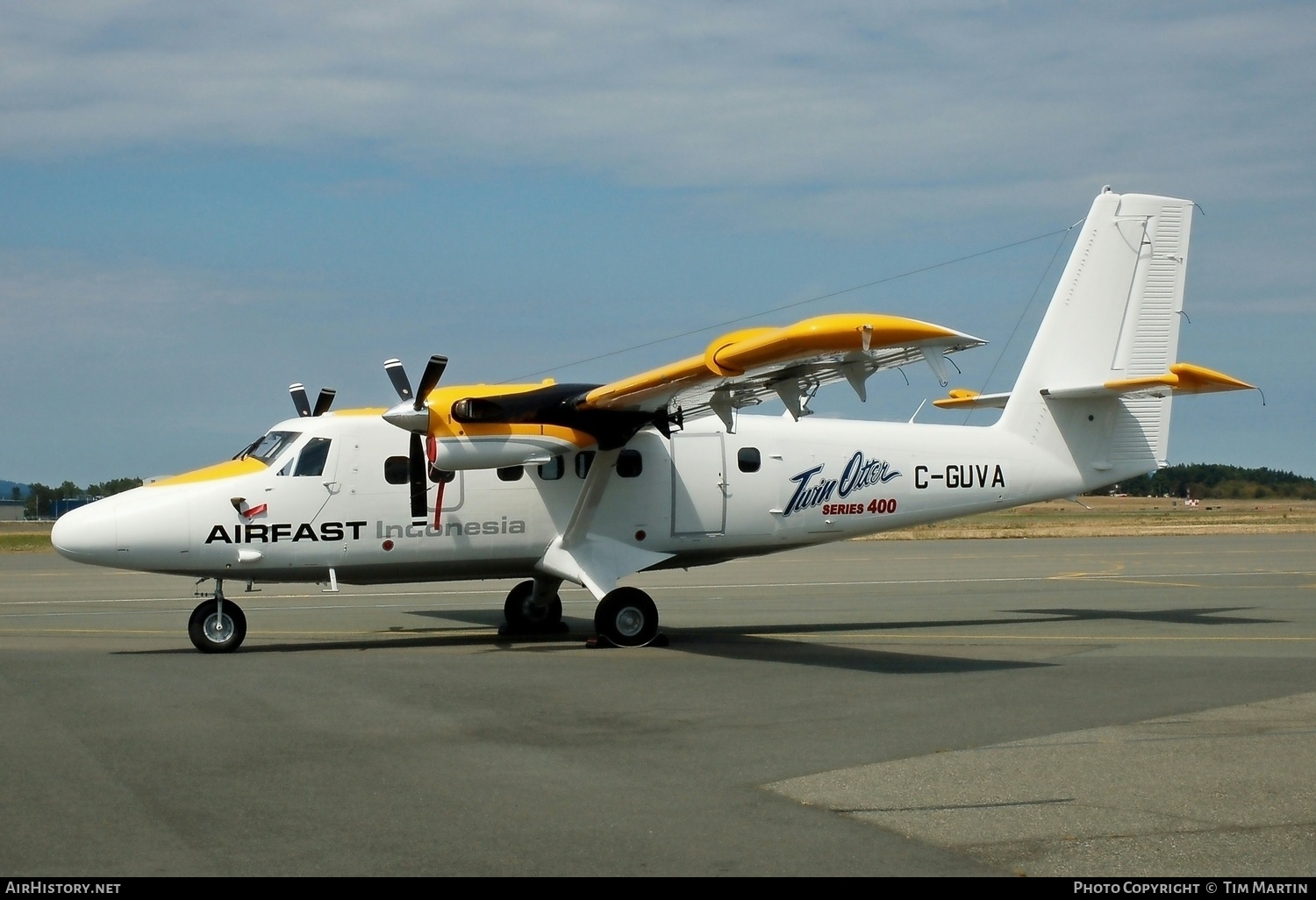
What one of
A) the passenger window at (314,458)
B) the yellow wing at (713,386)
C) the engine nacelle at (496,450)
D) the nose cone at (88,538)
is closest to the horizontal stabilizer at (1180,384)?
the yellow wing at (713,386)

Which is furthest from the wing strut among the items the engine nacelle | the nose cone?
the nose cone

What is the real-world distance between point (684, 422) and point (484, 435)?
3.40m

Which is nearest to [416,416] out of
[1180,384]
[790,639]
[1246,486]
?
[790,639]

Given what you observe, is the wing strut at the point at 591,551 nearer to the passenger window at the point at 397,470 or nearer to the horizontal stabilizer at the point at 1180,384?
the passenger window at the point at 397,470

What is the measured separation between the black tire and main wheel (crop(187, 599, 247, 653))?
3.97 metres

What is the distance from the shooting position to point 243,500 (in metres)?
15.5

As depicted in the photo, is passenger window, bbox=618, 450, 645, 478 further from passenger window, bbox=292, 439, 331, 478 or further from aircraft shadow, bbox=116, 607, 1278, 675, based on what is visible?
passenger window, bbox=292, 439, 331, 478

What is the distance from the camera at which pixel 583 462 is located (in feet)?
55.5

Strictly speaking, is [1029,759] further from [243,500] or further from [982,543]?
[982,543]

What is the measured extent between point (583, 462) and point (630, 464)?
0.62 meters

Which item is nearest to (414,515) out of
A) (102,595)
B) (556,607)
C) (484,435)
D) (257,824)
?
(484,435)

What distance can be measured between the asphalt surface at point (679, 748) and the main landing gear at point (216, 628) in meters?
0.35

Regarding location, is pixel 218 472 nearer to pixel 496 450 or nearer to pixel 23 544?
pixel 496 450
